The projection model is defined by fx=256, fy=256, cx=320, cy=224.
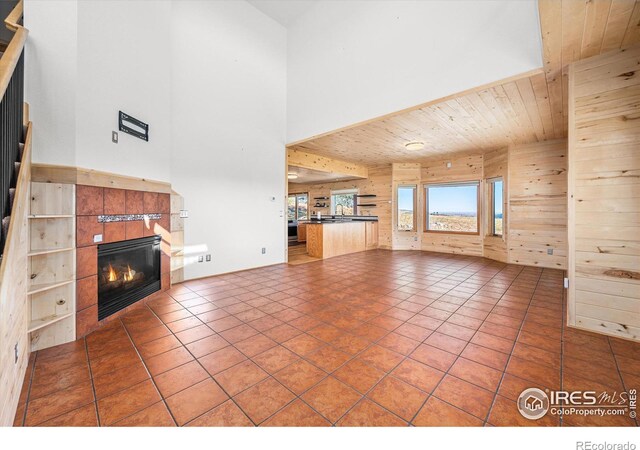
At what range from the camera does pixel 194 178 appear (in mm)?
4207

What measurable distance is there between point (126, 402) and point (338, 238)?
560 centimetres

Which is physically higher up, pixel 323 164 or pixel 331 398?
pixel 323 164

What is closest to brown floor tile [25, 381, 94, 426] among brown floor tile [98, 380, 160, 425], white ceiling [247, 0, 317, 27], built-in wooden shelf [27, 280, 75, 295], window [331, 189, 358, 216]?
brown floor tile [98, 380, 160, 425]

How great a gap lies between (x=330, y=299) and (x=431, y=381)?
68.1 inches

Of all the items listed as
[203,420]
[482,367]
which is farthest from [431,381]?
[203,420]

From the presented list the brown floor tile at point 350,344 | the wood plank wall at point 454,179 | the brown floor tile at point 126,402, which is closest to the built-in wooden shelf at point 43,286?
the brown floor tile at point 126,402

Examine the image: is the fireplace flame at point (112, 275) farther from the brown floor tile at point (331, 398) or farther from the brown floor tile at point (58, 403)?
the brown floor tile at point (331, 398)

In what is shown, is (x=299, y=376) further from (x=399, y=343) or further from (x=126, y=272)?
(x=126, y=272)

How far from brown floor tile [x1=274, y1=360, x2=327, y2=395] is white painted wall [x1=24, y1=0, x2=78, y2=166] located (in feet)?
8.85

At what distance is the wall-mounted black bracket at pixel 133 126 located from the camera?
9.29 ft

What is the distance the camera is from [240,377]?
69.8 inches

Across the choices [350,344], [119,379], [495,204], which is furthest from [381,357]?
[495,204]

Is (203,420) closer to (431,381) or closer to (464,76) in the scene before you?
(431,381)

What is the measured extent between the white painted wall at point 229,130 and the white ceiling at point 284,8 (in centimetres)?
15
